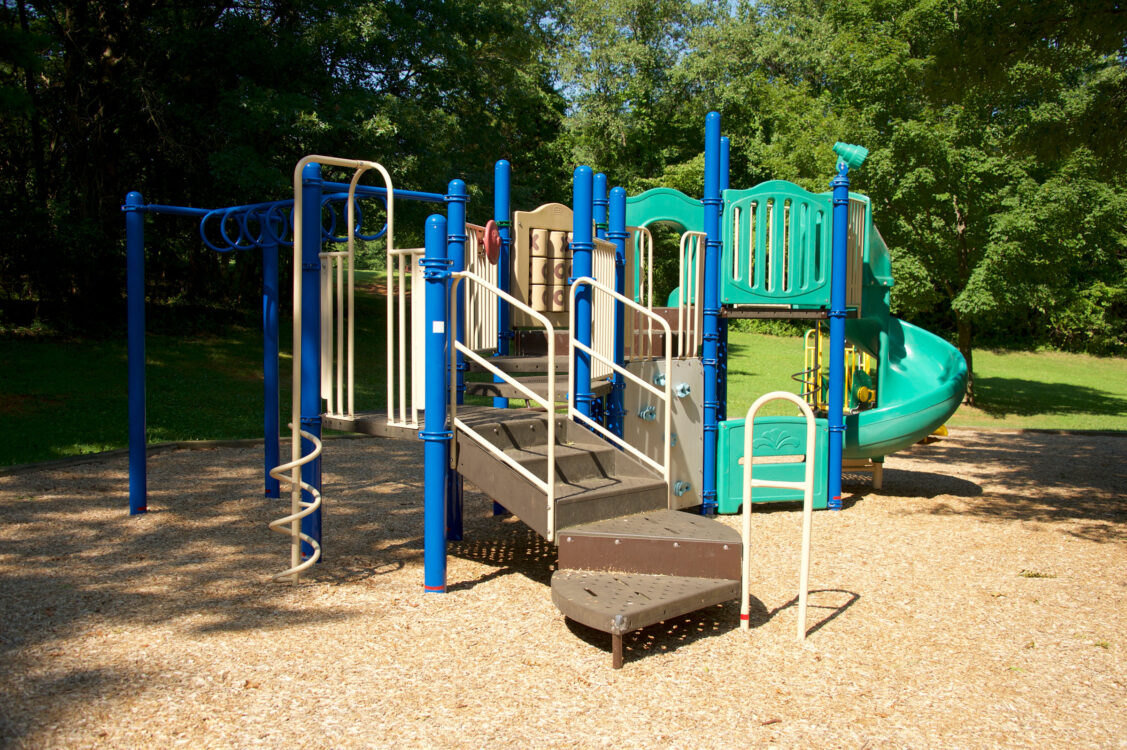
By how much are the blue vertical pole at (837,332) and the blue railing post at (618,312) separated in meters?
2.20

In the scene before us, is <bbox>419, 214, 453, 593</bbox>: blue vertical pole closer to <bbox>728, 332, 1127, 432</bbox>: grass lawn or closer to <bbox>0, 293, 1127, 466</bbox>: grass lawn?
<bbox>0, 293, 1127, 466</bbox>: grass lawn

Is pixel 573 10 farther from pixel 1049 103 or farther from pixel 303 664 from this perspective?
pixel 303 664

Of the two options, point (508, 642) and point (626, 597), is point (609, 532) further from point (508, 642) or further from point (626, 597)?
point (508, 642)

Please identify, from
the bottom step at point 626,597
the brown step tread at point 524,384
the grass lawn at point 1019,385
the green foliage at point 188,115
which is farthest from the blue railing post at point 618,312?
the green foliage at point 188,115

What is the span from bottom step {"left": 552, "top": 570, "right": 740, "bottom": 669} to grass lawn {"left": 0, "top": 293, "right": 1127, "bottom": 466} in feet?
25.7

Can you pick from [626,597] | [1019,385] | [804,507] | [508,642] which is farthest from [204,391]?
[1019,385]

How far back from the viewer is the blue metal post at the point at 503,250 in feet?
25.5

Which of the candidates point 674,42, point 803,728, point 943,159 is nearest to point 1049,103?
point 943,159

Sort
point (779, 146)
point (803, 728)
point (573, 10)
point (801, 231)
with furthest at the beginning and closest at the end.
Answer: point (573, 10) < point (779, 146) < point (801, 231) < point (803, 728)

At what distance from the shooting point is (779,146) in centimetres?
2027

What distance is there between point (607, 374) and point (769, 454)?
1.99 meters

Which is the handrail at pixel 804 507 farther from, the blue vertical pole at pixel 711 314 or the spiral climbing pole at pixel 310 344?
the blue vertical pole at pixel 711 314

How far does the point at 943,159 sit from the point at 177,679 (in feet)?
51.1

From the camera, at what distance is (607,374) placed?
23.5 feet
